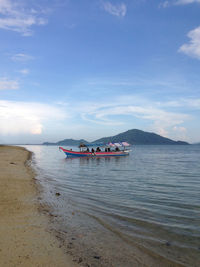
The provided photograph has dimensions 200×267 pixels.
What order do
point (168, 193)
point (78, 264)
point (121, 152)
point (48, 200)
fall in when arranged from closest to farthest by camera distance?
point (78, 264) < point (48, 200) < point (168, 193) < point (121, 152)

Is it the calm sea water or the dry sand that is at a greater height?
the dry sand

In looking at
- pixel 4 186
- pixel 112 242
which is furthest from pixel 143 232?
pixel 4 186

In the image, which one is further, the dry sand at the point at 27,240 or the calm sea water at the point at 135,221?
the calm sea water at the point at 135,221

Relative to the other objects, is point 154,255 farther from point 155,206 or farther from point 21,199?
point 21,199

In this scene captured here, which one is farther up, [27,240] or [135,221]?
[27,240]

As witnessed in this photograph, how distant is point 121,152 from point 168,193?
44.3 metres

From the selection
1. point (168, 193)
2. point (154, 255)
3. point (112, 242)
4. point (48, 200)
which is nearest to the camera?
point (154, 255)

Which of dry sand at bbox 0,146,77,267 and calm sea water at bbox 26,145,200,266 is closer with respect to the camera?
dry sand at bbox 0,146,77,267

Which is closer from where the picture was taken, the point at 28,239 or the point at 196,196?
the point at 28,239

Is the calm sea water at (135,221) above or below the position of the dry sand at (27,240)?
below

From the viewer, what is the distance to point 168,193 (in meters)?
13.2

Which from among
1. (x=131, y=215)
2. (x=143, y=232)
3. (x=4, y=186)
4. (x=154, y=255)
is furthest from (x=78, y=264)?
(x=4, y=186)

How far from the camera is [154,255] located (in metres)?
5.38

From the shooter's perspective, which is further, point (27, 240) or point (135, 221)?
point (135, 221)
